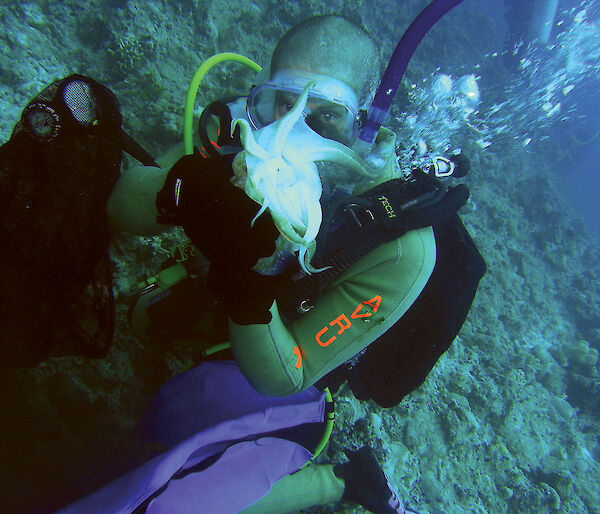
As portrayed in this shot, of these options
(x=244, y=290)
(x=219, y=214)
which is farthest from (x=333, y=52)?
(x=244, y=290)

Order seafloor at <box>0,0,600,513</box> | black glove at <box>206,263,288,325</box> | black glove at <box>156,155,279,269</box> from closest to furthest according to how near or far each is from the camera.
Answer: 1. black glove at <box>156,155,279,269</box>
2. black glove at <box>206,263,288,325</box>
3. seafloor at <box>0,0,600,513</box>

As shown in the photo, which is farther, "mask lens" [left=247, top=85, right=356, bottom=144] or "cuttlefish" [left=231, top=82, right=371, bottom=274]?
"mask lens" [left=247, top=85, right=356, bottom=144]

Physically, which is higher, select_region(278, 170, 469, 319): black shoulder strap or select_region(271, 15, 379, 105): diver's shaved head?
select_region(271, 15, 379, 105): diver's shaved head

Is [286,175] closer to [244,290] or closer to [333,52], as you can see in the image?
[244,290]

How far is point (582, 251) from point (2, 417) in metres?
19.2

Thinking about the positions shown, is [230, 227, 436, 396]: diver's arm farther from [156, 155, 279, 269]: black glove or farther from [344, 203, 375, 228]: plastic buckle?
[156, 155, 279, 269]: black glove

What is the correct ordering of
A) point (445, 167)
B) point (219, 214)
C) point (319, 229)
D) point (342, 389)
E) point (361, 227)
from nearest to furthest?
point (219, 214)
point (319, 229)
point (361, 227)
point (445, 167)
point (342, 389)

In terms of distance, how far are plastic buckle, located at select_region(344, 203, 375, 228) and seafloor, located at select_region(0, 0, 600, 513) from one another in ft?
6.08

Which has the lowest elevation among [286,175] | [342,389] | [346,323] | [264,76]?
[342,389]

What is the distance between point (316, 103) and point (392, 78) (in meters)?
0.57

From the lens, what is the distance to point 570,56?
1742 cm

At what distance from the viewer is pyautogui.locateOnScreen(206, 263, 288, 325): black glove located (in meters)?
1.17

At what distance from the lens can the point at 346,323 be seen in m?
1.65

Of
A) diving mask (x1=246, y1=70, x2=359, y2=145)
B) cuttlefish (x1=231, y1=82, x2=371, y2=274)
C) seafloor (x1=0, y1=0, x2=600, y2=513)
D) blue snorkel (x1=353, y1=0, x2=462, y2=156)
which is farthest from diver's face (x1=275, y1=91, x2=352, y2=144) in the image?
seafloor (x1=0, y1=0, x2=600, y2=513)
